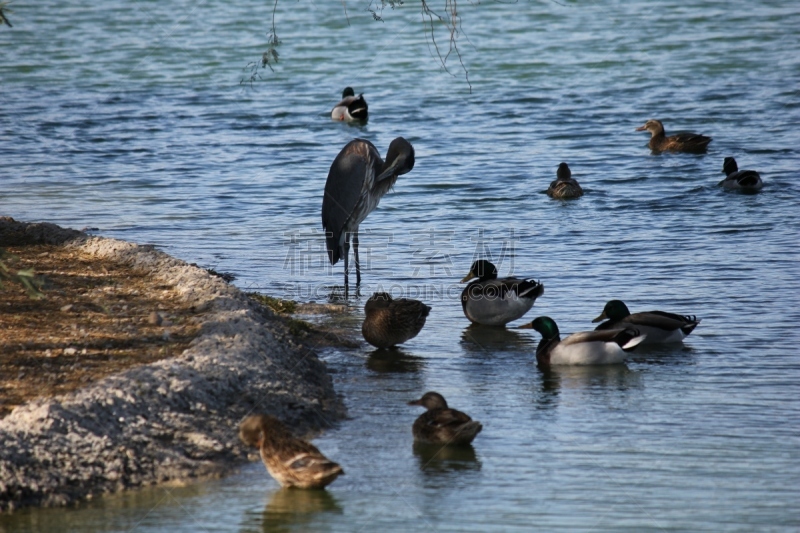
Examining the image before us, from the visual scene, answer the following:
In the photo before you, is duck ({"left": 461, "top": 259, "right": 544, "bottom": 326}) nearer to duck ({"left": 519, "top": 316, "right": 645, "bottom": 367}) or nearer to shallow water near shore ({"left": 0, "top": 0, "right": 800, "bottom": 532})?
shallow water near shore ({"left": 0, "top": 0, "right": 800, "bottom": 532})

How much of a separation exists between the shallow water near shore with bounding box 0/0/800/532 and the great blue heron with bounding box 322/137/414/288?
0.47 m

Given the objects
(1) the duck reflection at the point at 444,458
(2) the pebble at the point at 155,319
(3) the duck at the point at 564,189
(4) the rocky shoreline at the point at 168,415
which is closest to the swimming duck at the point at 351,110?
(3) the duck at the point at 564,189

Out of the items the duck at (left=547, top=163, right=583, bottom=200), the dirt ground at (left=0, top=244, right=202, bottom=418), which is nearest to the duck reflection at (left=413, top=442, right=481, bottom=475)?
the dirt ground at (left=0, top=244, right=202, bottom=418)

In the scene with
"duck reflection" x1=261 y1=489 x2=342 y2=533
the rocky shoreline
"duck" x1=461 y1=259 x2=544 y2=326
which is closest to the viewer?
"duck reflection" x1=261 y1=489 x2=342 y2=533

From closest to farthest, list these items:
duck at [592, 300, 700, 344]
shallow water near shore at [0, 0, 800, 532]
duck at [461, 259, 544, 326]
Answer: shallow water near shore at [0, 0, 800, 532], duck at [592, 300, 700, 344], duck at [461, 259, 544, 326]

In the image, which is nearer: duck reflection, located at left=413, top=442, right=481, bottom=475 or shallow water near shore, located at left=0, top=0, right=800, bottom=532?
shallow water near shore, located at left=0, top=0, right=800, bottom=532

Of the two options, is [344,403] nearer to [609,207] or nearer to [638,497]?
[638,497]

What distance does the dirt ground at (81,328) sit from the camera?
646cm

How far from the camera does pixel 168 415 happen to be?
20.0 feet

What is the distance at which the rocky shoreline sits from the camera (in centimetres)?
554

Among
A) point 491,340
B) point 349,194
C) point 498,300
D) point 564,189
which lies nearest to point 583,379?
point 491,340

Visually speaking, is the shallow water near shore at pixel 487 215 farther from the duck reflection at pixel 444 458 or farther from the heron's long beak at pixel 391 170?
the heron's long beak at pixel 391 170

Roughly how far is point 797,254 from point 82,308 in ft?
24.9

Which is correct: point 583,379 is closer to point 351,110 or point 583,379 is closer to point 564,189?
point 564,189
